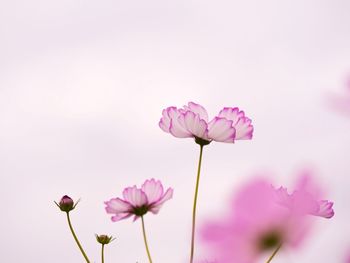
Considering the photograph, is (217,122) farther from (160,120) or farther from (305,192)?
(305,192)

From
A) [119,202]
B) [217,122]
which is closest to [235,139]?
[217,122]

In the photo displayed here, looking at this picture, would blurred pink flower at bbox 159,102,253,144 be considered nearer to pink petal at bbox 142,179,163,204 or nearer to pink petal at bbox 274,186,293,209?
pink petal at bbox 142,179,163,204

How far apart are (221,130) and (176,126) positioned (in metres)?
0.04

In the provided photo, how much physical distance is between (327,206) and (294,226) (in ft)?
0.85

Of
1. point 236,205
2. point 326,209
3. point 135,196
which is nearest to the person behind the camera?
point 236,205

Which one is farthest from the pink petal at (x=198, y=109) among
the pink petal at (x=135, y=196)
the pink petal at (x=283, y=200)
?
the pink petal at (x=283, y=200)

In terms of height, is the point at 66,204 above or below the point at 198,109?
below

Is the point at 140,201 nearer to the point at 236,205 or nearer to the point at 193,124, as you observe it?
the point at 193,124

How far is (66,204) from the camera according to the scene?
0.62 metres

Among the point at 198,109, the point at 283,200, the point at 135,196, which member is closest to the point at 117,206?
the point at 135,196

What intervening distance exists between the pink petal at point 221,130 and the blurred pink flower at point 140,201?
69 mm

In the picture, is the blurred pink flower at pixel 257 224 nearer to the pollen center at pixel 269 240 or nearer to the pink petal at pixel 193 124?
the pollen center at pixel 269 240

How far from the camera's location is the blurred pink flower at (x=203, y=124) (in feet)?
1.44

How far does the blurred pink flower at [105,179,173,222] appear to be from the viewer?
18.0 inches
